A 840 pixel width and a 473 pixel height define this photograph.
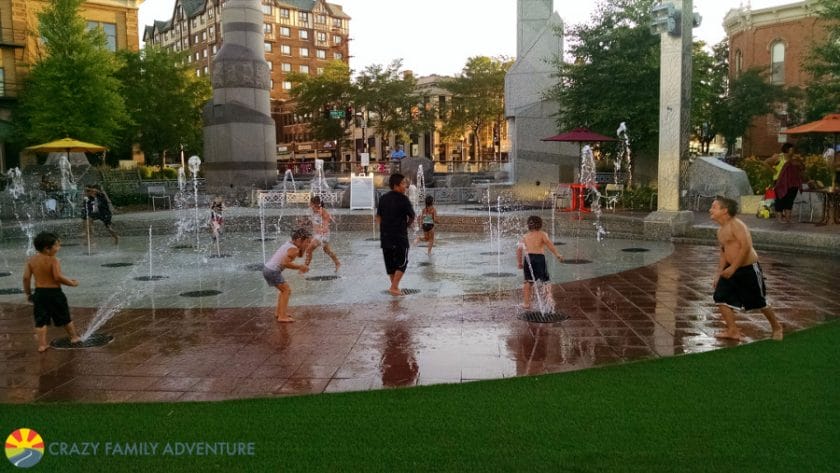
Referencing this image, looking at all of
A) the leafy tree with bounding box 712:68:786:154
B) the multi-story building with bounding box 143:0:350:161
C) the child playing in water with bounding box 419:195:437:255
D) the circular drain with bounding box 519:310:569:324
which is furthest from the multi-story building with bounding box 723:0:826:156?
the multi-story building with bounding box 143:0:350:161

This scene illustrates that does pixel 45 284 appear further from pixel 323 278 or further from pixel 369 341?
pixel 323 278

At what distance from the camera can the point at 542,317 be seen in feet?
25.8

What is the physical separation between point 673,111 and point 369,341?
1107 cm

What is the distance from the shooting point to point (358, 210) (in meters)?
23.7

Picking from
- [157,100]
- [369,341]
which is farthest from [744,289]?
[157,100]

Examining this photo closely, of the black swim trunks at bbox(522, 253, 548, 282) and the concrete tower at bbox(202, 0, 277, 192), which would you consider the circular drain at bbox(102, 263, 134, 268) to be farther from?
the concrete tower at bbox(202, 0, 277, 192)

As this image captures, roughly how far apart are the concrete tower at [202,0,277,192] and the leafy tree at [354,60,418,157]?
3171 centimetres

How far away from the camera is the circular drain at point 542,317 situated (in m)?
7.73

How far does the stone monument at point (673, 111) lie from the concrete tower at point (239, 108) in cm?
1606

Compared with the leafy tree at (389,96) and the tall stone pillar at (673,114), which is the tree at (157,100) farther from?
the tall stone pillar at (673,114)

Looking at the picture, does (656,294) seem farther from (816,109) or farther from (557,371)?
(816,109)

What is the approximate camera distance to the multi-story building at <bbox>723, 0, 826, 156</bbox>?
48.7 metres

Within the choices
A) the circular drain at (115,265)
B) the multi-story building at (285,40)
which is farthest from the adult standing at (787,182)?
the multi-story building at (285,40)

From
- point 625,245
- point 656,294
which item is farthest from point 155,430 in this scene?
point 625,245
